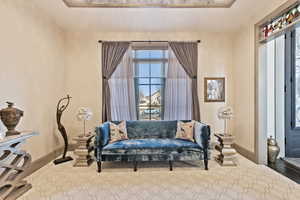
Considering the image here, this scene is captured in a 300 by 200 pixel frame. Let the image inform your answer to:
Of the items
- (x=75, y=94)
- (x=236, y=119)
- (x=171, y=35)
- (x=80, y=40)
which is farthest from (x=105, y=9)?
(x=236, y=119)

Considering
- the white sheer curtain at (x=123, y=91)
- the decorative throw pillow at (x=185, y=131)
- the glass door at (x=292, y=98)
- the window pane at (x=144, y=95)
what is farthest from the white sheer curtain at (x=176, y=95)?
the glass door at (x=292, y=98)

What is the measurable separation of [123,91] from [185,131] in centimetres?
183

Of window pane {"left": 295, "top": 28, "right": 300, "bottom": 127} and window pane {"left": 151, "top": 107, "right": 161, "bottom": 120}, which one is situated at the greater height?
window pane {"left": 295, "top": 28, "right": 300, "bottom": 127}

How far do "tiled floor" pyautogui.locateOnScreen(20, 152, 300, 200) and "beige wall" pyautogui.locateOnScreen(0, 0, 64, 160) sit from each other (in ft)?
2.72

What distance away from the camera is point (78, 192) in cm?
274

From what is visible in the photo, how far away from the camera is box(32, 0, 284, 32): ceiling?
375 centimetres

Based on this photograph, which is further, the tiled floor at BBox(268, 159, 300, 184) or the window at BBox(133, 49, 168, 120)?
the window at BBox(133, 49, 168, 120)

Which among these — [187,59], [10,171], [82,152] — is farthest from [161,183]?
[187,59]

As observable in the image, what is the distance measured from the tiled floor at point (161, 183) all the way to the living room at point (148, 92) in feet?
0.06

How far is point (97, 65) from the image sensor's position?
16.2 feet

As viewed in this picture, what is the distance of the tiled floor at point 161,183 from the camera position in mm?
2609

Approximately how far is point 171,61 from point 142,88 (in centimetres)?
101

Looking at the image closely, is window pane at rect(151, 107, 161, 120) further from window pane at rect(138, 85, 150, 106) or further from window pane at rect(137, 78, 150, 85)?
window pane at rect(137, 78, 150, 85)

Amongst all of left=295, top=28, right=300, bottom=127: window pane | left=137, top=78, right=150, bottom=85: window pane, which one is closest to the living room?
left=137, top=78, right=150, bottom=85: window pane
